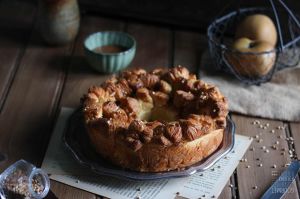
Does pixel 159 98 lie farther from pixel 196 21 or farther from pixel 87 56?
pixel 196 21

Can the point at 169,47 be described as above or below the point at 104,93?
above

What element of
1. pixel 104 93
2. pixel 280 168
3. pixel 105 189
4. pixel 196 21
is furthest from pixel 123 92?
pixel 196 21

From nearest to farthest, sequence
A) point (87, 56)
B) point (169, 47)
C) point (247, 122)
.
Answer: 1. point (247, 122)
2. point (87, 56)
3. point (169, 47)

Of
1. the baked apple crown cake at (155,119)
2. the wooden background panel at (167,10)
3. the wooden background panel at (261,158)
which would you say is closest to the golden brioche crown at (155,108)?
the baked apple crown cake at (155,119)

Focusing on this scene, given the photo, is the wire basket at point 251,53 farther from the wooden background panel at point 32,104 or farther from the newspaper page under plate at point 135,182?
the wooden background panel at point 32,104

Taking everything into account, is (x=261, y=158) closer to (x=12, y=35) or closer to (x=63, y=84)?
(x=63, y=84)

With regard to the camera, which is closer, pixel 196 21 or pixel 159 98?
pixel 159 98
